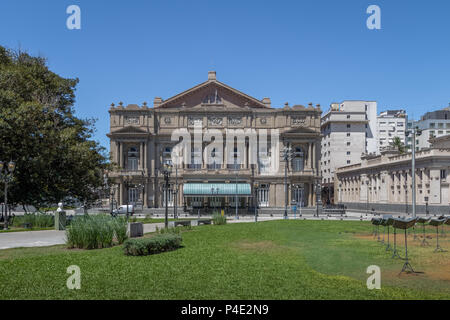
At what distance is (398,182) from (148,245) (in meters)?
49.1

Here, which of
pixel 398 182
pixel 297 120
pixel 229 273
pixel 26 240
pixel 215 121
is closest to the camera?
pixel 229 273

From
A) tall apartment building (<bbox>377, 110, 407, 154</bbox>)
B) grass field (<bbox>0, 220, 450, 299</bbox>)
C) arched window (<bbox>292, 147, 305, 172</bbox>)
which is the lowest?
grass field (<bbox>0, 220, 450, 299</bbox>)

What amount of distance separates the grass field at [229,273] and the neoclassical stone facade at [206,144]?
47.2 metres

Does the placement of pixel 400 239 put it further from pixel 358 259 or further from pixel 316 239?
pixel 358 259

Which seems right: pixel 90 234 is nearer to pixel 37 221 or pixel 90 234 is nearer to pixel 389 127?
pixel 37 221

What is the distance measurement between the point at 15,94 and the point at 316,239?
23.3 m

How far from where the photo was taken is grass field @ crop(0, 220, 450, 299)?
8.78 meters

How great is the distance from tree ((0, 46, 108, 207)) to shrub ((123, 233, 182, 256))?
56.4 feet

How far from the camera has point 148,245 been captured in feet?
47.1

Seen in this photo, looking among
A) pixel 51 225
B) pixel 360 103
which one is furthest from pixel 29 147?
pixel 360 103

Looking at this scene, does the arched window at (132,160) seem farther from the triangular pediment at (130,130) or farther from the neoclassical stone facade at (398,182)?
the neoclassical stone facade at (398,182)

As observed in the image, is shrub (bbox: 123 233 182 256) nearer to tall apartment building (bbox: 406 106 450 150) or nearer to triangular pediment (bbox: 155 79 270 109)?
triangular pediment (bbox: 155 79 270 109)

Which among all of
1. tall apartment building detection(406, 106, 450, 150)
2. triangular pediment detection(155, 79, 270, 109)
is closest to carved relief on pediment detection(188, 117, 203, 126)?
triangular pediment detection(155, 79, 270, 109)

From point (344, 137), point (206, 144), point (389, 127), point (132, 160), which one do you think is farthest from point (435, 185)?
point (389, 127)
